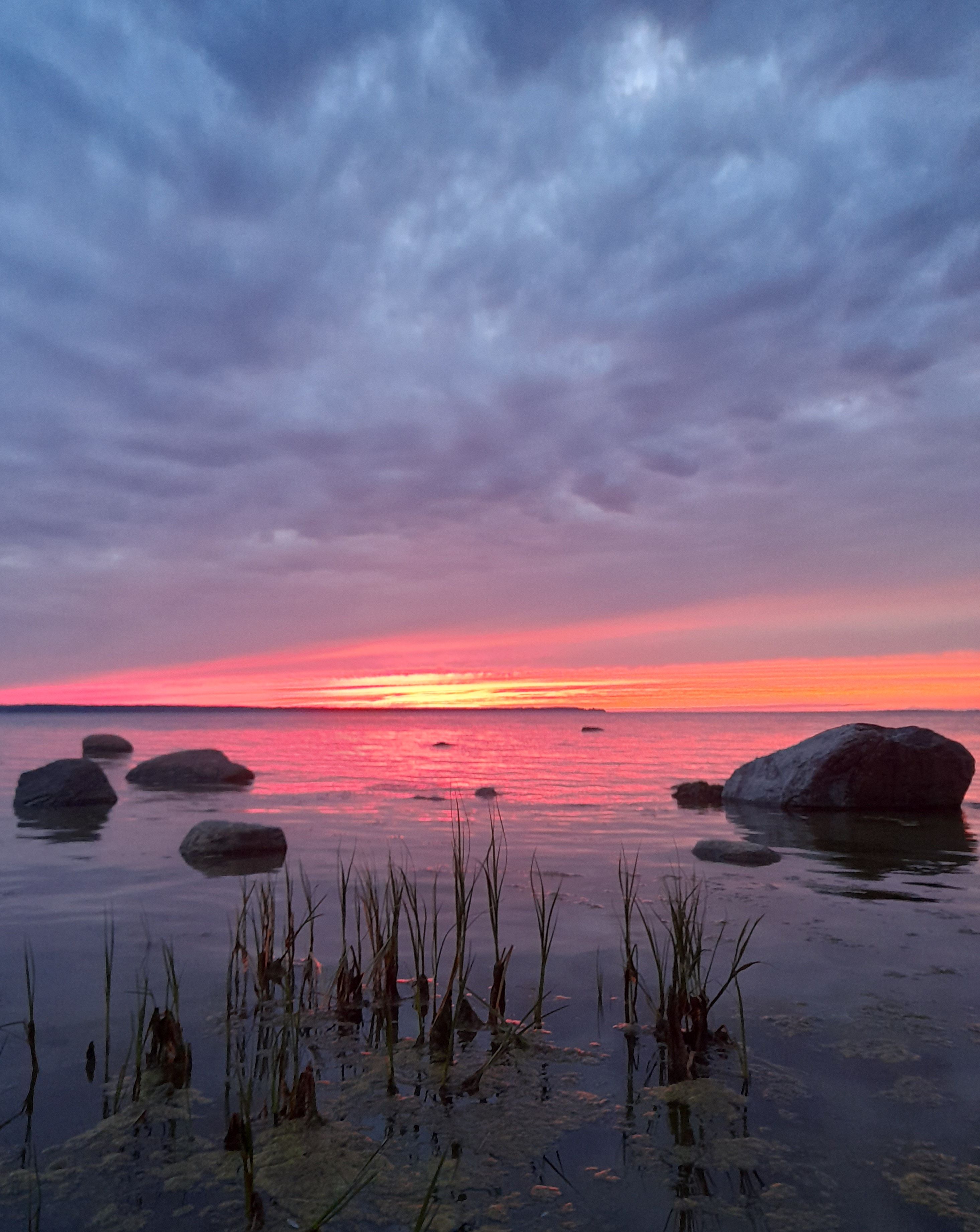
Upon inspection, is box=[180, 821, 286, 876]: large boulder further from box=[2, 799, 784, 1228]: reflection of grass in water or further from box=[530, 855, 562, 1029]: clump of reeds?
box=[2, 799, 784, 1228]: reflection of grass in water

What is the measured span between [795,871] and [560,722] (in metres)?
101

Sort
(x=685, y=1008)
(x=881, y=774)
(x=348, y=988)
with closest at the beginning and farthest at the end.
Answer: (x=685, y=1008), (x=348, y=988), (x=881, y=774)

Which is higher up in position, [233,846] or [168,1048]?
[168,1048]

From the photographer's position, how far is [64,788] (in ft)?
55.6

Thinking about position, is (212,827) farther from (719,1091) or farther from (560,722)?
(560,722)

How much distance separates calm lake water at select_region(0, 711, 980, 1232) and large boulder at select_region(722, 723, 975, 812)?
0.84 meters

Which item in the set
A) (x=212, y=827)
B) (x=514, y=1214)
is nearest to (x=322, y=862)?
(x=212, y=827)

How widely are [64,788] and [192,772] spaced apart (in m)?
5.71

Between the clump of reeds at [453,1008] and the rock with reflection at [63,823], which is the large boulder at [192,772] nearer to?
the rock with reflection at [63,823]

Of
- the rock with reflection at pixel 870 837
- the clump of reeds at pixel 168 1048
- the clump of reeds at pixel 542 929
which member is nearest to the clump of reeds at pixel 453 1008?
the clump of reeds at pixel 542 929

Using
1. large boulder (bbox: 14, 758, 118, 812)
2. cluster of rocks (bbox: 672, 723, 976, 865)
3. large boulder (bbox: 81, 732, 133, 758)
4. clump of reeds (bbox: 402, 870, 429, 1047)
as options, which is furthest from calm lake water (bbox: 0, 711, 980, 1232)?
large boulder (bbox: 81, 732, 133, 758)

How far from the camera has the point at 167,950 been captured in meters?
4.46

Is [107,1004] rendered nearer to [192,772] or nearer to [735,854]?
[735,854]

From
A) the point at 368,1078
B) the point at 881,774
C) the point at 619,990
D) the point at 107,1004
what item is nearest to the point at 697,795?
the point at 881,774
